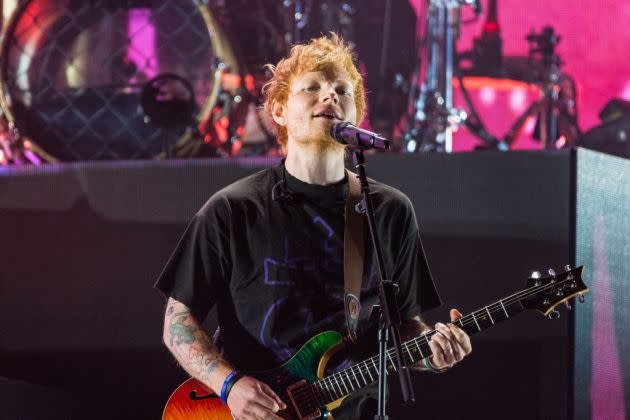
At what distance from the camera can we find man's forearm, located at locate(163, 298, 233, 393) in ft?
9.46

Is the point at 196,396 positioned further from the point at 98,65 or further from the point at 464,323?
the point at 98,65

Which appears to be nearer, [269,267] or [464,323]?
[464,323]

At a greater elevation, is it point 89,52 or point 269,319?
point 89,52

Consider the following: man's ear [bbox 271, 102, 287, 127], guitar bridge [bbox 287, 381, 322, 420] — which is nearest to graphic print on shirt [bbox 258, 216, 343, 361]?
guitar bridge [bbox 287, 381, 322, 420]

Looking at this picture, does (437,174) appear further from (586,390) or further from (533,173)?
(586,390)

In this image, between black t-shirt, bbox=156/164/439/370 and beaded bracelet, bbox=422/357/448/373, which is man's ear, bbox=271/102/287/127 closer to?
black t-shirt, bbox=156/164/439/370

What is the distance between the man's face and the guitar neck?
722 mm

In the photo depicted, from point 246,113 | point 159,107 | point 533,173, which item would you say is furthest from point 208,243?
point 246,113

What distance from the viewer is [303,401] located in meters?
2.92

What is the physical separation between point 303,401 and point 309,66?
116cm

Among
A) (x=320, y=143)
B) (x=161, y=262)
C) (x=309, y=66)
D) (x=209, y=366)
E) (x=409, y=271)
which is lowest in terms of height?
(x=209, y=366)

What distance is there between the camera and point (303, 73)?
3191 mm

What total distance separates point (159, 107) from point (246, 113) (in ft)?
2.00

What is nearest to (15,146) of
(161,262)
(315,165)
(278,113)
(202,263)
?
(161,262)
